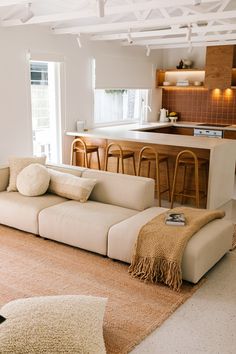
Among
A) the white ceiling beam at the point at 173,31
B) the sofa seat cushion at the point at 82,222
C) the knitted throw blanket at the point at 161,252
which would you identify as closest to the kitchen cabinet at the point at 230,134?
the white ceiling beam at the point at 173,31

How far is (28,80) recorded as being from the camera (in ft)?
18.5

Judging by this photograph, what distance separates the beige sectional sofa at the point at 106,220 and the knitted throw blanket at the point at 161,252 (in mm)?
91

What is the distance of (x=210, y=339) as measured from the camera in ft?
8.39

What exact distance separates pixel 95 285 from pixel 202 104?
6085 mm

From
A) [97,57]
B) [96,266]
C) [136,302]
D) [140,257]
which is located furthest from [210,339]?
[97,57]

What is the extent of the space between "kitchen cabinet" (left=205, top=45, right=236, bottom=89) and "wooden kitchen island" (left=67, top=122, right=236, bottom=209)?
240 centimetres

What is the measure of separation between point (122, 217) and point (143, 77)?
4.88 meters

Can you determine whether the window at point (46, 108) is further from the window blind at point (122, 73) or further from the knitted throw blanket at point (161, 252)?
the knitted throw blanket at point (161, 252)

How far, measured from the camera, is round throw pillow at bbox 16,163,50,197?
14.6 feet

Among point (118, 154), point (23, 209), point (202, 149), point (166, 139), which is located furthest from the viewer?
point (118, 154)

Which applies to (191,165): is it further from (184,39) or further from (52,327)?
(52,327)

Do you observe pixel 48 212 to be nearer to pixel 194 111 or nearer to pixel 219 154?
pixel 219 154

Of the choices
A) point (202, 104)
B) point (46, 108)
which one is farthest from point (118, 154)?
point (202, 104)

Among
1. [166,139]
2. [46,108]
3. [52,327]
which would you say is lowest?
[52,327]
